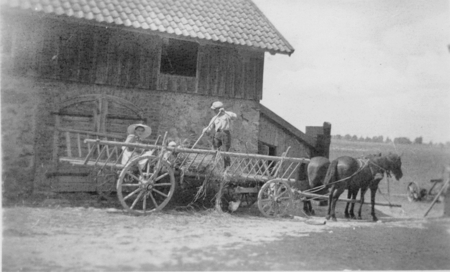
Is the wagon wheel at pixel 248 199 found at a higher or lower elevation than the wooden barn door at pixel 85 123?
lower

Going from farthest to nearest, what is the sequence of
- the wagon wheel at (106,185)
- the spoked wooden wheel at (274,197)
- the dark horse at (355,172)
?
the dark horse at (355,172) < the wagon wheel at (106,185) < the spoked wooden wheel at (274,197)

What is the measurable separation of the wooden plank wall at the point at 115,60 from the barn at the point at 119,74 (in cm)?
2

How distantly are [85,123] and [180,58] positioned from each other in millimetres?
3027

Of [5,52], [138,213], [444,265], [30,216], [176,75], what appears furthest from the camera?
[176,75]

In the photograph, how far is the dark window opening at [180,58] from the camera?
1023 cm

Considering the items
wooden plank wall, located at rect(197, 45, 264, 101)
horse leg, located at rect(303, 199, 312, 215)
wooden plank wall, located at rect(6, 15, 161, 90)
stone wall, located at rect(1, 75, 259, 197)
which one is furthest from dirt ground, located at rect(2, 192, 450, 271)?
wooden plank wall, located at rect(197, 45, 264, 101)

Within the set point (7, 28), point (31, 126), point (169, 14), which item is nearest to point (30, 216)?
point (31, 126)

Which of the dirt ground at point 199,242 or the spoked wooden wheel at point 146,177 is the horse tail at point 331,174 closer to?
the dirt ground at point 199,242

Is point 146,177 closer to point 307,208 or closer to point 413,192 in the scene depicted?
point 307,208

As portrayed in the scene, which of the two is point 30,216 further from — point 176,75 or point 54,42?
point 176,75

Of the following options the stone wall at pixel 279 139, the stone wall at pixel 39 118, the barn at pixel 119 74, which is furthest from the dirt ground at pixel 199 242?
the stone wall at pixel 279 139

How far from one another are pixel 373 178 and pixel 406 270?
4.15m

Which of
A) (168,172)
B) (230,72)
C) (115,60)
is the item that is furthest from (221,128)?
(115,60)

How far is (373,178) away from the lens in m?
9.72
